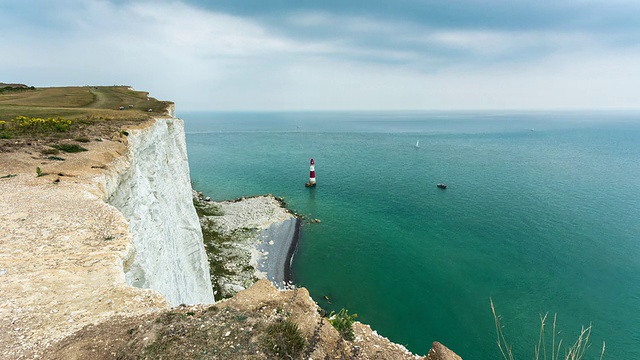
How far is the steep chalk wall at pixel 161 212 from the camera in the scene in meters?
15.8

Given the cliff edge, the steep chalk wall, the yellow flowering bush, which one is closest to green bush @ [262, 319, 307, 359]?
the cliff edge

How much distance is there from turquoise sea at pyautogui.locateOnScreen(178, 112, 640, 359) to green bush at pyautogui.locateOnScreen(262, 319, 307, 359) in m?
24.7

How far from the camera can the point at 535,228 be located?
46.8 meters

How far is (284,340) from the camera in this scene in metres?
6.91

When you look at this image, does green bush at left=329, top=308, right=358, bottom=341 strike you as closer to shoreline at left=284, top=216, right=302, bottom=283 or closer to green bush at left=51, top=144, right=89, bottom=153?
green bush at left=51, top=144, right=89, bottom=153

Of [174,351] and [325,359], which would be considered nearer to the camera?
[174,351]

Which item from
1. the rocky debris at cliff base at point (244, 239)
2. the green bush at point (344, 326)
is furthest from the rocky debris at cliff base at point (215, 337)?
the rocky debris at cliff base at point (244, 239)

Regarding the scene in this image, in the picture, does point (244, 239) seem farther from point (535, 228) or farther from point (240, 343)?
point (535, 228)

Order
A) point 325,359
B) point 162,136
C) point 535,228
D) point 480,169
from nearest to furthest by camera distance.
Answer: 1. point 325,359
2. point 162,136
3. point 535,228
4. point 480,169

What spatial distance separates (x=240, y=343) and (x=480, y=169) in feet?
293

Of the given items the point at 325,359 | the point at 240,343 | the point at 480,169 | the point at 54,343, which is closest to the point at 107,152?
the point at 54,343

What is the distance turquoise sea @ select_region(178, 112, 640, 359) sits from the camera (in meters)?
29.5

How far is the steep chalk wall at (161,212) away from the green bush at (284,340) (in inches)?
241

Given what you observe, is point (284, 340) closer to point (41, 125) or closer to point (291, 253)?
point (41, 125)
